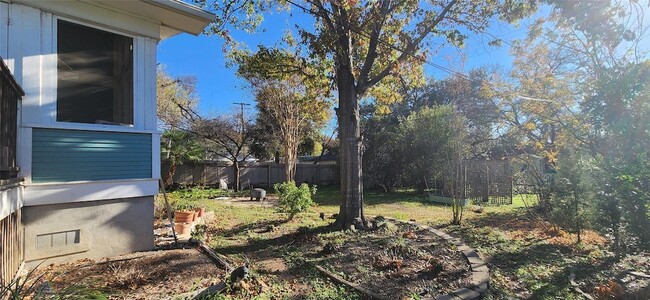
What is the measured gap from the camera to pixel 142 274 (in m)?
3.43

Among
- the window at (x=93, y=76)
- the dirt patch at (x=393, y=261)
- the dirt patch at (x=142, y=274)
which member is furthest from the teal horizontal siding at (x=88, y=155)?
the dirt patch at (x=393, y=261)

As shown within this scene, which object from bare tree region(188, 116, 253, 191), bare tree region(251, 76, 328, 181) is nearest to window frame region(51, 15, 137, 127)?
bare tree region(251, 76, 328, 181)

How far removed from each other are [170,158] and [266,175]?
5569 mm

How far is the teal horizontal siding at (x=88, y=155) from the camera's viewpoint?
3.79 m

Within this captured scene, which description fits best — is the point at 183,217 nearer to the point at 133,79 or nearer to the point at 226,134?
the point at 133,79

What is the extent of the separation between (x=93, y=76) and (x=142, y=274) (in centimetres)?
279

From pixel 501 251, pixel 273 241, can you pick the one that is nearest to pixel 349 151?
pixel 273 241

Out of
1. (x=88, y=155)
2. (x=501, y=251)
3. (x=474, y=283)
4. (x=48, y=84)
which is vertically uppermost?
(x=48, y=84)

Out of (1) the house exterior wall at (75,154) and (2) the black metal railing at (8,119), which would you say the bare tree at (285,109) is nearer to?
(1) the house exterior wall at (75,154)

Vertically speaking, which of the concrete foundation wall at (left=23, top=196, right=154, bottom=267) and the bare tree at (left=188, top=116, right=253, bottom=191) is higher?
the bare tree at (left=188, top=116, right=253, bottom=191)

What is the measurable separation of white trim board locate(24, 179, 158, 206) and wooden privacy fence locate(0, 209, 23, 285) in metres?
0.26

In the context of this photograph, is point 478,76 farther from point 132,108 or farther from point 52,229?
point 52,229

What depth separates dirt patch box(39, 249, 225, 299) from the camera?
3.06 meters

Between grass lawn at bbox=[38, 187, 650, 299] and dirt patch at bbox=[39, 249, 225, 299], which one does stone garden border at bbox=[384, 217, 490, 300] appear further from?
dirt patch at bbox=[39, 249, 225, 299]
